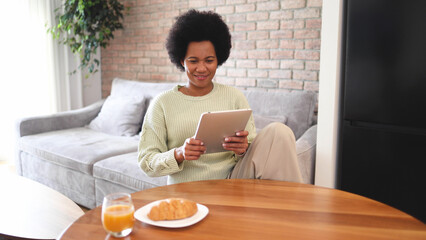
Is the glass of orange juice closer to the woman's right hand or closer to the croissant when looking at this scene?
the croissant

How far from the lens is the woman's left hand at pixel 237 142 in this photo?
1.32 metres

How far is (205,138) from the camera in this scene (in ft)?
4.09

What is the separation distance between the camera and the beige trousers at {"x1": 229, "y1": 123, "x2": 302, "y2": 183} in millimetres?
1298

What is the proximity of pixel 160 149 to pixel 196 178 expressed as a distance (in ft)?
0.61

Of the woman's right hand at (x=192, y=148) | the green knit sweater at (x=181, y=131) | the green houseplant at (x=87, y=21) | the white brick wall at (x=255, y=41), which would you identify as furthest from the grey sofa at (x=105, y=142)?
the woman's right hand at (x=192, y=148)

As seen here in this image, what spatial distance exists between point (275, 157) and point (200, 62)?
19.9 inches

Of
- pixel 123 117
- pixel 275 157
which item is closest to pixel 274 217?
pixel 275 157

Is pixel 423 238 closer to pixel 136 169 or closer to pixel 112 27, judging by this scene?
pixel 136 169

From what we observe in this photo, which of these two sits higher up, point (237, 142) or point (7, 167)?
point (237, 142)

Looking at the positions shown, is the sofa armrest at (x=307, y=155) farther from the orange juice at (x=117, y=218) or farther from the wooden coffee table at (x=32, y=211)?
the orange juice at (x=117, y=218)

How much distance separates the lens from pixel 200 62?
151 centimetres

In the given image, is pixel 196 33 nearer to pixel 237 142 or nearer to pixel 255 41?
pixel 237 142

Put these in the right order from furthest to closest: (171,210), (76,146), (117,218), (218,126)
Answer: (76,146)
(218,126)
(171,210)
(117,218)

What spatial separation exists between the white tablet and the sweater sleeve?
157 mm
